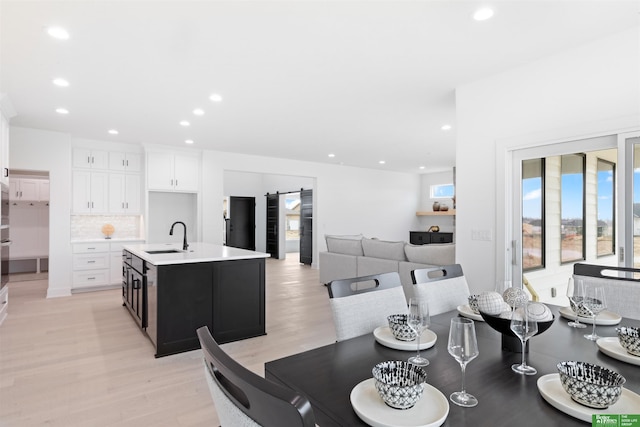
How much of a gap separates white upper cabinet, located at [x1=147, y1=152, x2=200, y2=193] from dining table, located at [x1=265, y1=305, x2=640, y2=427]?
6092 millimetres

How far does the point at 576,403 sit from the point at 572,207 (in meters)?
2.73

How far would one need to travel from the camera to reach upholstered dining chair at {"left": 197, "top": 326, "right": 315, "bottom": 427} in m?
0.56

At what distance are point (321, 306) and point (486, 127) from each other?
3124mm

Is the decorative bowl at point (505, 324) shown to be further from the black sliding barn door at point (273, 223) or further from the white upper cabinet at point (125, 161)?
the black sliding barn door at point (273, 223)

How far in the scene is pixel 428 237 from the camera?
1022 centimetres

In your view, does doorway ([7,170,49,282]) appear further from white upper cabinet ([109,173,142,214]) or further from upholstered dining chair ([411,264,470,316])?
upholstered dining chair ([411,264,470,316])

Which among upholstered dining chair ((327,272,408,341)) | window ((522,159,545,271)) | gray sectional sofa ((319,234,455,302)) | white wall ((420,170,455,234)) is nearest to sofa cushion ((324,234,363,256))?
gray sectional sofa ((319,234,455,302))

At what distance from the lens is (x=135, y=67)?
3197 millimetres

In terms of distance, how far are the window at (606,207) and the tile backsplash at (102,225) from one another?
690cm

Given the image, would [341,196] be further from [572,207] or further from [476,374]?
[476,374]

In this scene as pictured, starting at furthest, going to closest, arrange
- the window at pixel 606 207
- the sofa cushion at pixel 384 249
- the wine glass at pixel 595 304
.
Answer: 1. the sofa cushion at pixel 384 249
2. the window at pixel 606 207
3. the wine glass at pixel 595 304

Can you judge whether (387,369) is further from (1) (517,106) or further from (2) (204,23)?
(1) (517,106)

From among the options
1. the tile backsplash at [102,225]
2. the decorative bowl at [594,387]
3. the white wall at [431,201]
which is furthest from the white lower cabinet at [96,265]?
the white wall at [431,201]

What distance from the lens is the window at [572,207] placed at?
2.98 metres
